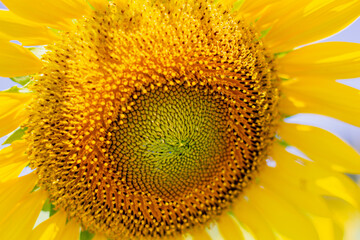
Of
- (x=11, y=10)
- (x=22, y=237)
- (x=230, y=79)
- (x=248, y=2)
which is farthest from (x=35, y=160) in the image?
(x=248, y=2)

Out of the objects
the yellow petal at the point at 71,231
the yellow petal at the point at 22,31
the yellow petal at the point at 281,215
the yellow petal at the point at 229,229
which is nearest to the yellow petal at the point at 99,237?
the yellow petal at the point at 71,231

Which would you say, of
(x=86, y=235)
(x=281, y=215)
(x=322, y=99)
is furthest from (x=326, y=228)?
(x=86, y=235)

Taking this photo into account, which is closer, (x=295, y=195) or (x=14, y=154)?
(x=14, y=154)

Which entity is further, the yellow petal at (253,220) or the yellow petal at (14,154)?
the yellow petal at (253,220)

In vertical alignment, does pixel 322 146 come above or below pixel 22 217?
below

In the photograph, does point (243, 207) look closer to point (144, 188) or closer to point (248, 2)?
point (144, 188)

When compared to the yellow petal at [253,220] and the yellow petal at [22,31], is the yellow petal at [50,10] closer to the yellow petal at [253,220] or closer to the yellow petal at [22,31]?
the yellow petal at [22,31]

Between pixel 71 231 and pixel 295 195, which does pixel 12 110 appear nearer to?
pixel 71 231
